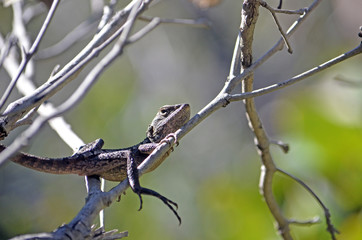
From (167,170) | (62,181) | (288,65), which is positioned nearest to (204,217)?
(167,170)

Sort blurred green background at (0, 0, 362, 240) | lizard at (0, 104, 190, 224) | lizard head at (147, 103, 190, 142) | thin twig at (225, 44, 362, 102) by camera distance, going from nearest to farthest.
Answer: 1. thin twig at (225, 44, 362, 102)
2. lizard at (0, 104, 190, 224)
3. lizard head at (147, 103, 190, 142)
4. blurred green background at (0, 0, 362, 240)

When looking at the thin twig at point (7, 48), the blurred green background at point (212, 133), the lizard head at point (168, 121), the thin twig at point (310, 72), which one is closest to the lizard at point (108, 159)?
the lizard head at point (168, 121)

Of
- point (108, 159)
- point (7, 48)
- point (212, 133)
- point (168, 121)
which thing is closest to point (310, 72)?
point (168, 121)

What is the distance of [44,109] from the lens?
14.1 ft

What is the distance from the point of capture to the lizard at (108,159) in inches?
141

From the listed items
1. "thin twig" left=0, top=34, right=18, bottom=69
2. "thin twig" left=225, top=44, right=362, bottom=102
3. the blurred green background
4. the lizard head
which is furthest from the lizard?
the blurred green background

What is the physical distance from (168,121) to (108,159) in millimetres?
620

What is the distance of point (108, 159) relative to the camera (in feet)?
12.4

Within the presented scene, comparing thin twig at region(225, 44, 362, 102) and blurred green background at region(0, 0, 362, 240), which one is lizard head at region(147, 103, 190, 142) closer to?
thin twig at region(225, 44, 362, 102)

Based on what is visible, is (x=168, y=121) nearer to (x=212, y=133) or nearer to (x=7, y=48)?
(x=7, y=48)


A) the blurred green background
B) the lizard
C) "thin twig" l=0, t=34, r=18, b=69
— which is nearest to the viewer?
"thin twig" l=0, t=34, r=18, b=69

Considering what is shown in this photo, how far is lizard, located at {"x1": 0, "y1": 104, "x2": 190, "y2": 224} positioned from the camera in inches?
141

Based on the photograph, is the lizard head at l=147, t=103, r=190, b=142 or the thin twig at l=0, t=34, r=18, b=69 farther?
the lizard head at l=147, t=103, r=190, b=142

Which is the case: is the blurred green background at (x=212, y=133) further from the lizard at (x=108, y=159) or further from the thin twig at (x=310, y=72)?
the thin twig at (x=310, y=72)
